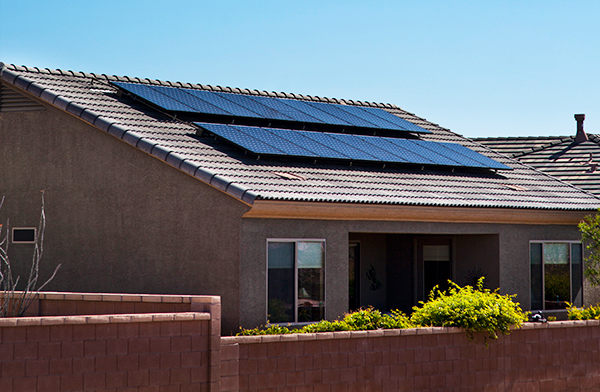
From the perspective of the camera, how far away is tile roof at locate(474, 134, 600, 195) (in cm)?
2316

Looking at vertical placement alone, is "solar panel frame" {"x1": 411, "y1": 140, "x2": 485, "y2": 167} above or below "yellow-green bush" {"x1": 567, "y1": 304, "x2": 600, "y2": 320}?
above

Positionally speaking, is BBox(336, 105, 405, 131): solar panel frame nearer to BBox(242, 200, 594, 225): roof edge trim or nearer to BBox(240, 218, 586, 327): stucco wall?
BBox(240, 218, 586, 327): stucco wall

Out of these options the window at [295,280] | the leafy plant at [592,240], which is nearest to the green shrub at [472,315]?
the window at [295,280]

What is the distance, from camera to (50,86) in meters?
17.1

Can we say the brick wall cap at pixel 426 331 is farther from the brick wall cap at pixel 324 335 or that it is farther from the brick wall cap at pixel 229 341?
the brick wall cap at pixel 229 341

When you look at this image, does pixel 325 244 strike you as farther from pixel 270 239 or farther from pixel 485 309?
pixel 485 309

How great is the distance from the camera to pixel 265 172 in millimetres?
15688

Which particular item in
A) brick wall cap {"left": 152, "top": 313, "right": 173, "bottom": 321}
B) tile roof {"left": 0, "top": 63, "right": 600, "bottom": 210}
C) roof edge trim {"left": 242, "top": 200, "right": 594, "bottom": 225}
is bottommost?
brick wall cap {"left": 152, "top": 313, "right": 173, "bottom": 321}

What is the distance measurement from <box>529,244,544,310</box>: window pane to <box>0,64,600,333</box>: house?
0.04 meters

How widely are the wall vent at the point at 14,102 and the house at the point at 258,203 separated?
3 centimetres

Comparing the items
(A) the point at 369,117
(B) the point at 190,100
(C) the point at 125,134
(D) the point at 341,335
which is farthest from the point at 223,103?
(D) the point at 341,335

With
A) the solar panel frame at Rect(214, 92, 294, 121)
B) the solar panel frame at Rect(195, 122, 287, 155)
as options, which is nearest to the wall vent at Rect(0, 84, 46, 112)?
the solar panel frame at Rect(195, 122, 287, 155)

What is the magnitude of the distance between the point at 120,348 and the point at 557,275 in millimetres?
12342

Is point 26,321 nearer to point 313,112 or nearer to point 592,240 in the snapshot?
point 313,112
